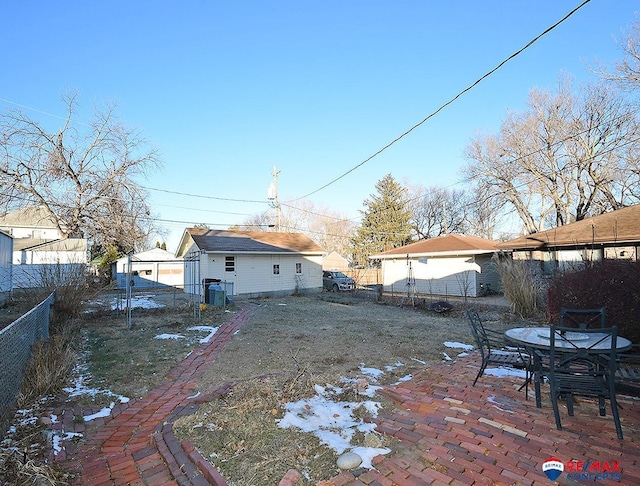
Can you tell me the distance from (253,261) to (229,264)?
1.35 meters

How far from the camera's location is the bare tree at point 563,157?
63.9ft

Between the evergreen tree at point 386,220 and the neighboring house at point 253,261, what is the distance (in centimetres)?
1235

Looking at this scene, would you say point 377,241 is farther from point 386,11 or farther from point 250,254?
point 386,11

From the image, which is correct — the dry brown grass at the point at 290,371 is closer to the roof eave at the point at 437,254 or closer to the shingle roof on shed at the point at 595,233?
the shingle roof on shed at the point at 595,233

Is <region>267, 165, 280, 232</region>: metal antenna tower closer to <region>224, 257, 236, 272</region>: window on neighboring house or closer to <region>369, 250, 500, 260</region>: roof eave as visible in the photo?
<region>224, 257, 236, 272</region>: window on neighboring house

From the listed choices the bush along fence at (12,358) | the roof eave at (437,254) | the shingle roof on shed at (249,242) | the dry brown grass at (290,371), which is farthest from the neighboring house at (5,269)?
the roof eave at (437,254)

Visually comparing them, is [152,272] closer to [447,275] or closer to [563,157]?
[447,275]

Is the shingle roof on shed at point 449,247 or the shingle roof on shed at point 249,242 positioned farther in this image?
the shingle roof on shed at point 249,242

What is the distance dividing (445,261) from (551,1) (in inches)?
579

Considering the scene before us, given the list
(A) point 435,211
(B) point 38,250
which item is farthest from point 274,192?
(A) point 435,211

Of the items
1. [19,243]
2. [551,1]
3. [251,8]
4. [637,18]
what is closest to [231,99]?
[251,8]

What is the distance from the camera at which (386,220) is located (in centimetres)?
3381

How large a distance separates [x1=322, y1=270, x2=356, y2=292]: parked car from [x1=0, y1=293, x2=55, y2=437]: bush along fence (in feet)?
60.9

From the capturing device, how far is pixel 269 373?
16.2ft
